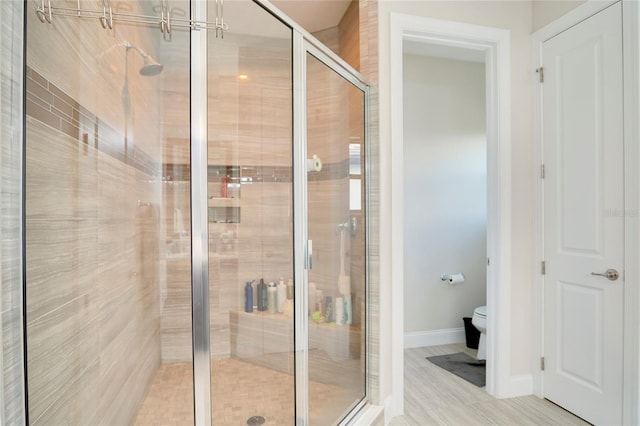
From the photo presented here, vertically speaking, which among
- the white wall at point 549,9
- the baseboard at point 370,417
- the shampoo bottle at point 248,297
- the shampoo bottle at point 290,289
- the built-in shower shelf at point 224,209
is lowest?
the baseboard at point 370,417

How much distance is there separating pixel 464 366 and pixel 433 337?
1.59ft

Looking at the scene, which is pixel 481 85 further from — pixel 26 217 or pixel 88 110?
pixel 26 217

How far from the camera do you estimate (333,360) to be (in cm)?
189

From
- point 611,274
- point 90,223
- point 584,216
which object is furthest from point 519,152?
point 90,223

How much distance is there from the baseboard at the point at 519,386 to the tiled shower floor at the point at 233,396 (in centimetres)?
129

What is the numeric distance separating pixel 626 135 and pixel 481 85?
1.77 m

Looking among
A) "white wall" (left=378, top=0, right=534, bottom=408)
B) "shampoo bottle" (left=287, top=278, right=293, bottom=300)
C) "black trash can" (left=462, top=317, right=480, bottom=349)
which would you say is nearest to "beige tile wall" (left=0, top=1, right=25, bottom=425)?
"shampoo bottle" (left=287, top=278, right=293, bottom=300)

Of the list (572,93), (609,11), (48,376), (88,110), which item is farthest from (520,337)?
(88,110)

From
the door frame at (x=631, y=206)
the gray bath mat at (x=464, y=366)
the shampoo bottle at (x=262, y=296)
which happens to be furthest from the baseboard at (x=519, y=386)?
the shampoo bottle at (x=262, y=296)

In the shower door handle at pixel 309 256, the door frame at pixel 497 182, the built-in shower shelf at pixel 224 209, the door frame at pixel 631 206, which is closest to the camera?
the built-in shower shelf at pixel 224 209

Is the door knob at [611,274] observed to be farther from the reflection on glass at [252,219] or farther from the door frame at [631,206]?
the reflection on glass at [252,219]

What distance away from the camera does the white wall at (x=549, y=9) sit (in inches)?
84.2

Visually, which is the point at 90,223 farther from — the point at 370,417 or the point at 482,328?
the point at 482,328

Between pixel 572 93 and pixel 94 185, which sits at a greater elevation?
pixel 572 93
